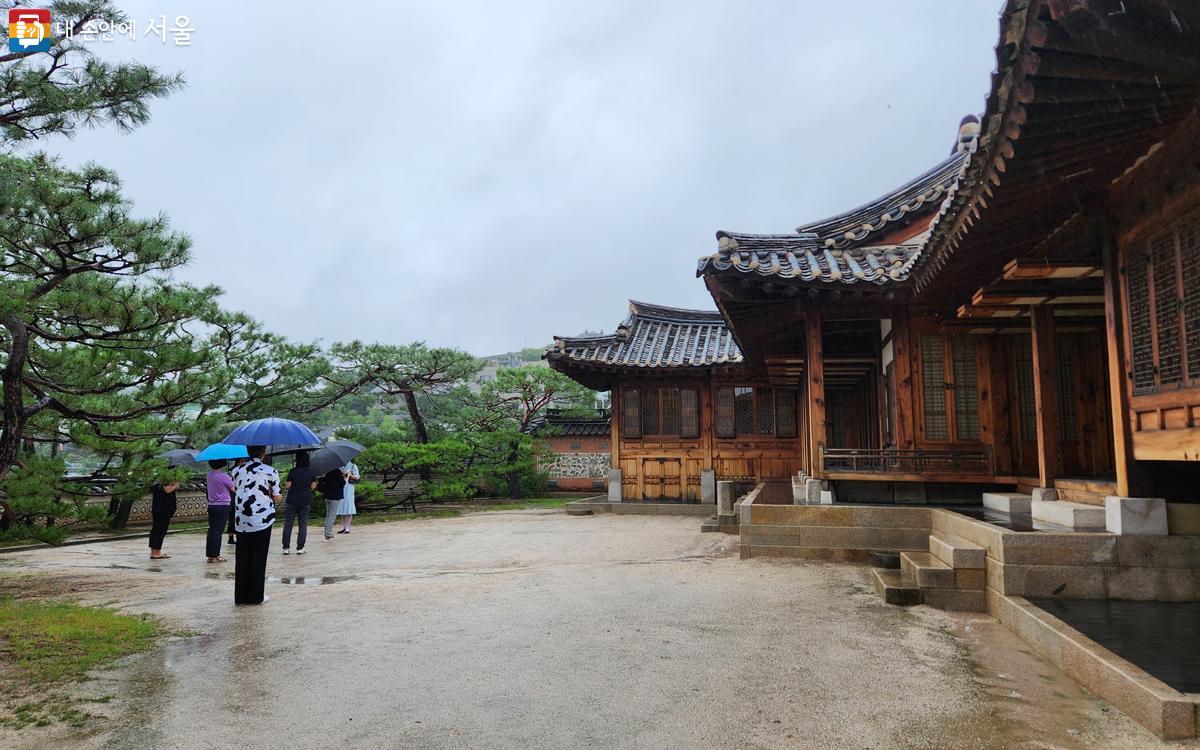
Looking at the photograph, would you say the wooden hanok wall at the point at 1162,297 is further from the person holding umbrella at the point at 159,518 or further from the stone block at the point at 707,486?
the stone block at the point at 707,486

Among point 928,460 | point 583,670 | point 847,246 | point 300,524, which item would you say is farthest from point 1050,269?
point 300,524

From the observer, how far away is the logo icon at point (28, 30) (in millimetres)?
5797

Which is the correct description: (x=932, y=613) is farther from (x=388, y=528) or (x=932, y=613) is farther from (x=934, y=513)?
(x=388, y=528)

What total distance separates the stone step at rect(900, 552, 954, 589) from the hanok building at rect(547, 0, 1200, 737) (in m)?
0.05

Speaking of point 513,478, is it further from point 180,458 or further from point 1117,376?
point 1117,376

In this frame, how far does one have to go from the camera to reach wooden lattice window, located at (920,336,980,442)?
31.0ft

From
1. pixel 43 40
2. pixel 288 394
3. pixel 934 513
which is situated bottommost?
pixel 934 513

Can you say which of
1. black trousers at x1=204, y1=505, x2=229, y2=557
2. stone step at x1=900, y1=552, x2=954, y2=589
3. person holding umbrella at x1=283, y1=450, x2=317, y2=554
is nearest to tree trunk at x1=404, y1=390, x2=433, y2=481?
person holding umbrella at x1=283, y1=450, x2=317, y2=554

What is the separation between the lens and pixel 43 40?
593cm

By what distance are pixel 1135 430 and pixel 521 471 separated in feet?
65.6

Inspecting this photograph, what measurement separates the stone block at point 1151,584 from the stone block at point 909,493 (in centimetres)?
392

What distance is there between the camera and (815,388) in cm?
988

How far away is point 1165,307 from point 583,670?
5.23 m

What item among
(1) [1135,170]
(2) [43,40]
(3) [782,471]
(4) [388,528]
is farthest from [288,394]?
(1) [1135,170]
